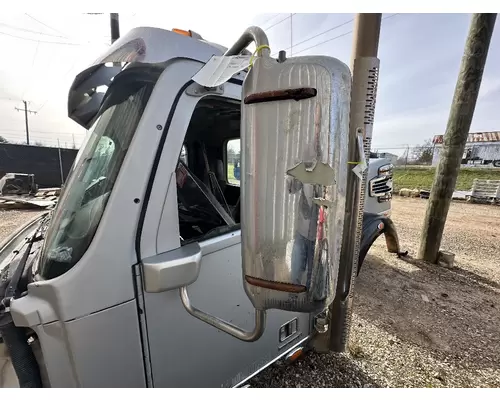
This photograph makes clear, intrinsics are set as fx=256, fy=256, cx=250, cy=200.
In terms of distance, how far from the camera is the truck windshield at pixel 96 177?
105 cm

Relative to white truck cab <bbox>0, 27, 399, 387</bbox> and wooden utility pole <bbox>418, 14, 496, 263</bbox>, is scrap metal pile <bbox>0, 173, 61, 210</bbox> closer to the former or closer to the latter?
white truck cab <bbox>0, 27, 399, 387</bbox>

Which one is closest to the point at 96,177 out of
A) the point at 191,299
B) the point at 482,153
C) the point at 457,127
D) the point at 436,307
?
the point at 191,299

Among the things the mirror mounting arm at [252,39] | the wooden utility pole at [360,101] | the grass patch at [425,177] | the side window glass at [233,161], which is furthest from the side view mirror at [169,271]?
the grass patch at [425,177]

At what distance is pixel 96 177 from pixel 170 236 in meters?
0.42

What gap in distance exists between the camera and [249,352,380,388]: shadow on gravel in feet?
6.80

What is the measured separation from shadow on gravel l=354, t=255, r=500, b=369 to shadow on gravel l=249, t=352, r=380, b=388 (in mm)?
806

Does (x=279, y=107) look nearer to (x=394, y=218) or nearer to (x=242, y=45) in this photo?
(x=242, y=45)

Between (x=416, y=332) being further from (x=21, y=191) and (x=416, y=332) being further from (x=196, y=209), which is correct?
(x=21, y=191)

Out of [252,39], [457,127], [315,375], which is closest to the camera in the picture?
[252,39]

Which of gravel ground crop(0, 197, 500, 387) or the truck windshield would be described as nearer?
the truck windshield

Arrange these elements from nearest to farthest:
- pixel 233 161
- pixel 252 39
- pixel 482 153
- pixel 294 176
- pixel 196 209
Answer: pixel 294 176 < pixel 252 39 < pixel 196 209 < pixel 233 161 < pixel 482 153

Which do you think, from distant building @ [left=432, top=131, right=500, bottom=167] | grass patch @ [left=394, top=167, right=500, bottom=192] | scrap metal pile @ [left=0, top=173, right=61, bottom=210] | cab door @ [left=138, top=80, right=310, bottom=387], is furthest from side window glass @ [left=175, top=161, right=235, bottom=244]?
distant building @ [left=432, top=131, right=500, bottom=167]

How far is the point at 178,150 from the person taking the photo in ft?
3.82

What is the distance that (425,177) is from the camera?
18266 millimetres
